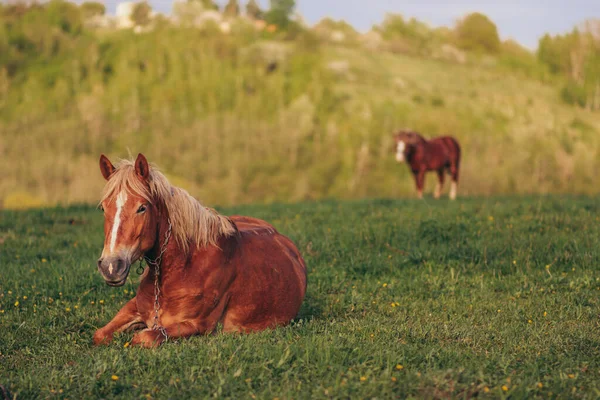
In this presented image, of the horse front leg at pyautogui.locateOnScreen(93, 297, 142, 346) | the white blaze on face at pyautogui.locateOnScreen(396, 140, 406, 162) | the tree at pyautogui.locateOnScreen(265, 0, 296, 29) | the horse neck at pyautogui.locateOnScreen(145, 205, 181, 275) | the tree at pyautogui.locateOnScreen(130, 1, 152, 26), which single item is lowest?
the horse front leg at pyautogui.locateOnScreen(93, 297, 142, 346)


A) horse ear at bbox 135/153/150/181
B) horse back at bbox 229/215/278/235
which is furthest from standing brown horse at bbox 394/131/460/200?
horse ear at bbox 135/153/150/181

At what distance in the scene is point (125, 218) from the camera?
5.21m

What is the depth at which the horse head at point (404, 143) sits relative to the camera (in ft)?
61.0

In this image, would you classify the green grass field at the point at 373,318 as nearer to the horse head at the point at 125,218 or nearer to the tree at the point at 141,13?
the horse head at the point at 125,218

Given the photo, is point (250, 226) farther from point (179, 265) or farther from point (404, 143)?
point (404, 143)

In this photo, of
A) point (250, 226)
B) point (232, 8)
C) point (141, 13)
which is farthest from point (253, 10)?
point (250, 226)

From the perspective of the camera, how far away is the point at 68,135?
4197cm

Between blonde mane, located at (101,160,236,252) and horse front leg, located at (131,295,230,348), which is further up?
blonde mane, located at (101,160,236,252)

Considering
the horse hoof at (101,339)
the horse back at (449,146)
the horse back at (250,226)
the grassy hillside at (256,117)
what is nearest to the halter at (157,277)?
the horse hoof at (101,339)

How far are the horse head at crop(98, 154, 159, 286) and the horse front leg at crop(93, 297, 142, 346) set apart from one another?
89 centimetres

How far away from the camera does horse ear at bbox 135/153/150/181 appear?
5323mm

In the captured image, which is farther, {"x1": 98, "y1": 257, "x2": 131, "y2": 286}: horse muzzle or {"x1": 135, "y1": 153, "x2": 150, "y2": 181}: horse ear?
{"x1": 135, "y1": 153, "x2": 150, "y2": 181}: horse ear

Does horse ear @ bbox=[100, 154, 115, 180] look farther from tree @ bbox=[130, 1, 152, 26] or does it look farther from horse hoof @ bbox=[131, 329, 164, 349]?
tree @ bbox=[130, 1, 152, 26]

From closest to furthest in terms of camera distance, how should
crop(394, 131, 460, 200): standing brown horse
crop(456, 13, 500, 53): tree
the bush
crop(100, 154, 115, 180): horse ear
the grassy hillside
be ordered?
crop(100, 154, 115, 180): horse ear
crop(394, 131, 460, 200): standing brown horse
the grassy hillside
the bush
crop(456, 13, 500, 53): tree
